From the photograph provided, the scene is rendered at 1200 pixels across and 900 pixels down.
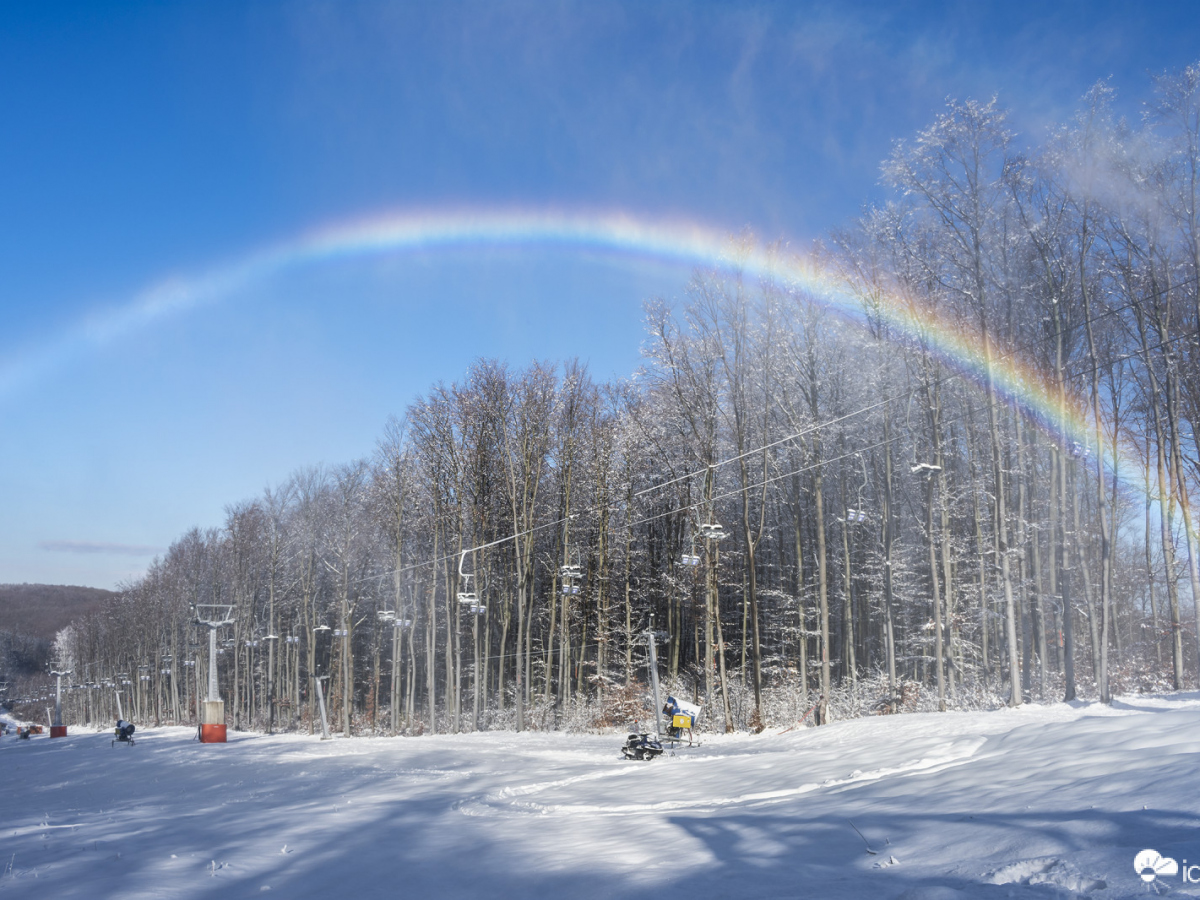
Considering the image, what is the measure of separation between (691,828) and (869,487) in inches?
982

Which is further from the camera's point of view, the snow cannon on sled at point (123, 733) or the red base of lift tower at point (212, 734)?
the snow cannon on sled at point (123, 733)

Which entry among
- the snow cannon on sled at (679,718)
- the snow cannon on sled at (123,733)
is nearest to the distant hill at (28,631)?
the snow cannon on sled at (123,733)

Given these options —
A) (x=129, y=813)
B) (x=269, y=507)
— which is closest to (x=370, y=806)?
(x=129, y=813)

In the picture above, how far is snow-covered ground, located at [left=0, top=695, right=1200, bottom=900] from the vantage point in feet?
16.8

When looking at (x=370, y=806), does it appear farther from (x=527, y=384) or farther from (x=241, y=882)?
(x=527, y=384)

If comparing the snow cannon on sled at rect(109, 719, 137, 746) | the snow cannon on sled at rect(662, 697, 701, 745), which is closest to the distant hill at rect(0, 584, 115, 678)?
the snow cannon on sled at rect(109, 719, 137, 746)

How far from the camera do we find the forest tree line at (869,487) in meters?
20.4

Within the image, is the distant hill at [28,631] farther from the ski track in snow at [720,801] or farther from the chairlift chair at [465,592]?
the ski track in snow at [720,801]

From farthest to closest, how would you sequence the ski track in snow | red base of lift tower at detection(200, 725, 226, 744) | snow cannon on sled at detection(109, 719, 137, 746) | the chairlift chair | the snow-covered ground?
snow cannon on sled at detection(109, 719, 137, 746) < red base of lift tower at detection(200, 725, 226, 744) < the chairlift chair < the ski track in snow < the snow-covered ground

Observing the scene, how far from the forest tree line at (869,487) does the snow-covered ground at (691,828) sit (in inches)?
341

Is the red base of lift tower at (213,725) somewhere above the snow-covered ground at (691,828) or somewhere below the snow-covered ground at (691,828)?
below

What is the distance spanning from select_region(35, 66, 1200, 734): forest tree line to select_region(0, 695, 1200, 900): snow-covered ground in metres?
8.67

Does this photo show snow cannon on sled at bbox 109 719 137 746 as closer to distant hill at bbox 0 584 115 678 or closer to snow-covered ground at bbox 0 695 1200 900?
snow-covered ground at bbox 0 695 1200 900

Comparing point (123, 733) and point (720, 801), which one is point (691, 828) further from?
point (123, 733)
